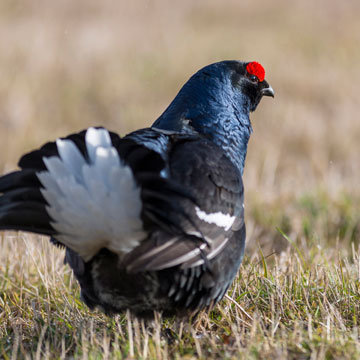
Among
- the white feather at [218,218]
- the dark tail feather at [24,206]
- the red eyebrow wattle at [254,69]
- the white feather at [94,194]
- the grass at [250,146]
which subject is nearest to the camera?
the white feather at [94,194]

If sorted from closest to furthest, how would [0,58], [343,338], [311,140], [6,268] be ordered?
[343,338] → [6,268] → [311,140] → [0,58]

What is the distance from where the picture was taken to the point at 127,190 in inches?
94.9

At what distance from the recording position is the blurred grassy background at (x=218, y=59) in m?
5.95

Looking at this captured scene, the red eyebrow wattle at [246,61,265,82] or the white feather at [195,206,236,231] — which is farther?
the red eyebrow wattle at [246,61,265,82]

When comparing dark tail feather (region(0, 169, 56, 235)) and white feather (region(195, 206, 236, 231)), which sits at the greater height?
dark tail feather (region(0, 169, 56, 235))

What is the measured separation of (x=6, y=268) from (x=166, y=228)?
183 cm

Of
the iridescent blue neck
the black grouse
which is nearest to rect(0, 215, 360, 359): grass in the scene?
the black grouse

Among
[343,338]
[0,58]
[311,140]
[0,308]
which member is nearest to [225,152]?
[343,338]

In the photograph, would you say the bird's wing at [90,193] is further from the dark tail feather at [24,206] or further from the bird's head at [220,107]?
the bird's head at [220,107]

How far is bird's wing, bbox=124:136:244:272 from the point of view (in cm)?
247

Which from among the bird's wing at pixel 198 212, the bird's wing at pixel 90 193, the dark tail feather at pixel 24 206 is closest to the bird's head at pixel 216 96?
the bird's wing at pixel 198 212

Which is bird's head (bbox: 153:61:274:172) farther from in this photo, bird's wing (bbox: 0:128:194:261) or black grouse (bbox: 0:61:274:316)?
bird's wing (bbox: 0:128:194:261)

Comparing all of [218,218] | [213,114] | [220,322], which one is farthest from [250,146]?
[218,218]

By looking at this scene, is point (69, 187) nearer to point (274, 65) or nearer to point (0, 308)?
point (0, 308)
